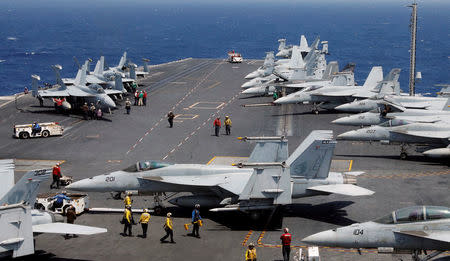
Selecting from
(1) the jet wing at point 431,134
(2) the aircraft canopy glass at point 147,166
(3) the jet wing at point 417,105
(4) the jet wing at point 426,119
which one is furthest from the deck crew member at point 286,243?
(3) the jet wing at point 417,105

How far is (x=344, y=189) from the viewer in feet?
90.3

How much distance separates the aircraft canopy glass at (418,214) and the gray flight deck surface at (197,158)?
255 centimetres

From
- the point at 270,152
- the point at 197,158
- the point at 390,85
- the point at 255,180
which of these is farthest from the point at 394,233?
the point at 390,85

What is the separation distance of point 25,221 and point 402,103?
3937 cm

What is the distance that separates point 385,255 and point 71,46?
16720 cm

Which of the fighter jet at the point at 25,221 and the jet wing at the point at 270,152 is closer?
the fighter jet at the point at 25,221

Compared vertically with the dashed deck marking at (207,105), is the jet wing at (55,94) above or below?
above

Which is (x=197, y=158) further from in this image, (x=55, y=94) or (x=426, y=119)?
(x=55, y=94)

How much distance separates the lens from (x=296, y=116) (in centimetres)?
5628

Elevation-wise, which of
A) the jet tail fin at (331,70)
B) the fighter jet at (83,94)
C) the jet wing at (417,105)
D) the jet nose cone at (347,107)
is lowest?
the jet nose cone at (347,107)

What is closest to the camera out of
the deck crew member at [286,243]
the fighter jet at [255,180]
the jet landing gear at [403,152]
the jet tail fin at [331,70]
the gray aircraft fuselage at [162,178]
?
the deck crew member at [286,243]

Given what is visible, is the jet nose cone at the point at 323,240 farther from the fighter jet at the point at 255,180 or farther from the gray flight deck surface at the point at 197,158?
the fighter jet at the point at 255,180

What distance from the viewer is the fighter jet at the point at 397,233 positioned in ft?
70.3

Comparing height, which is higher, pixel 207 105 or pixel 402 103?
pixel 402 103
